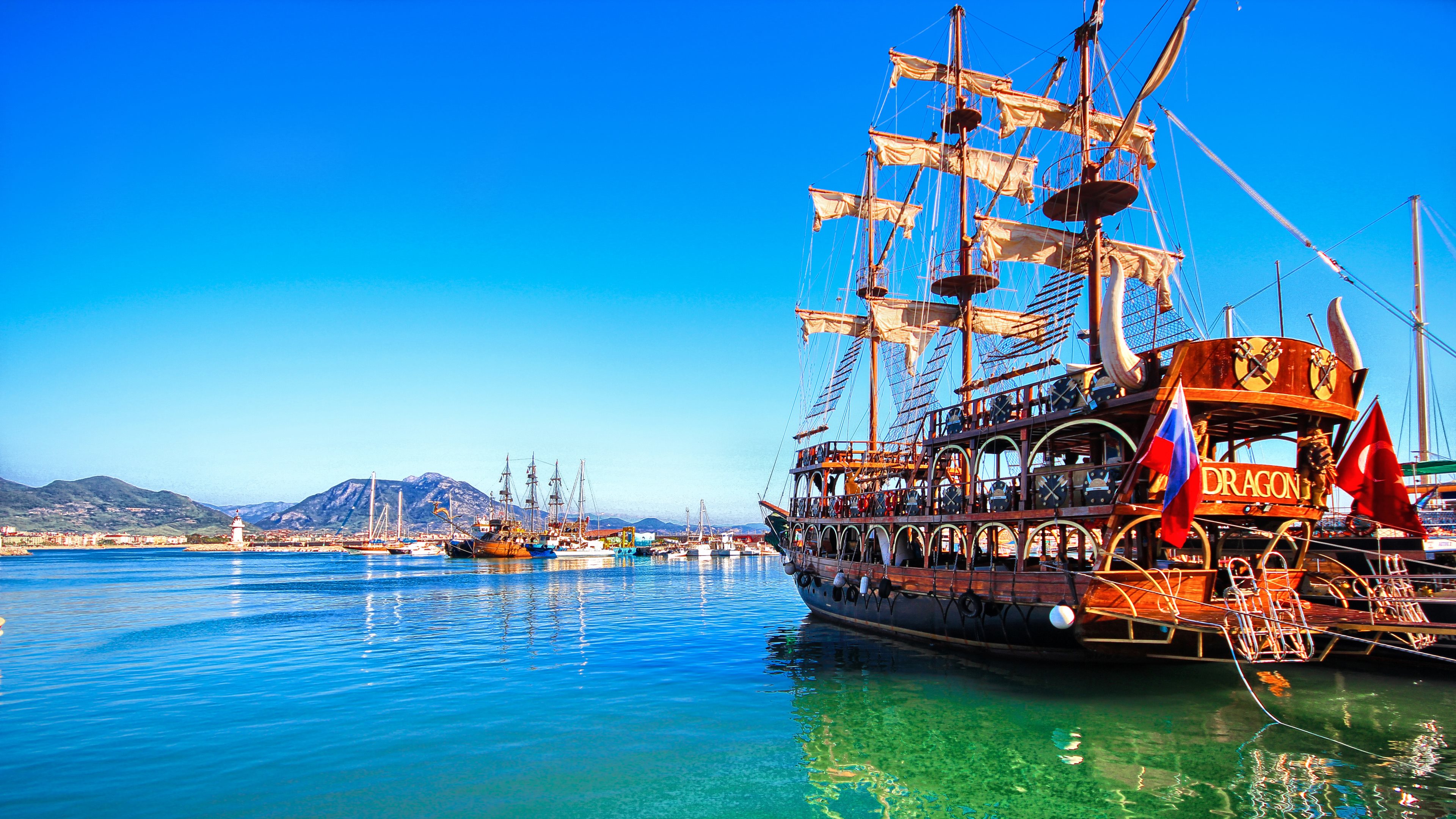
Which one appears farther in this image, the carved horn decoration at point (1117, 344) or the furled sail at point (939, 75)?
the furled sail at point (939, 75)

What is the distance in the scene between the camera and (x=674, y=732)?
1580 cm

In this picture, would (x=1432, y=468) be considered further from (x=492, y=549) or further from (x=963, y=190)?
(x=492, y=549)

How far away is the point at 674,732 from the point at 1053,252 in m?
27.1

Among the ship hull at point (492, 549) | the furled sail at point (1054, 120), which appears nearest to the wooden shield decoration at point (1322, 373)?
the furled sail at point (1054, 120)

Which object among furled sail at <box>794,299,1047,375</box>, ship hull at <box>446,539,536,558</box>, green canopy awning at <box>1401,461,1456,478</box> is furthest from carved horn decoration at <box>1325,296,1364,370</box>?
ship hull at <box>446,539,536,558</box>

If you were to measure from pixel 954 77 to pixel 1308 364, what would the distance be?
2444cm

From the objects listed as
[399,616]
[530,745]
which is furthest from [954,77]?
[399,616]

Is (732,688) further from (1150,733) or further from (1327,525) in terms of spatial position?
(1327,525)

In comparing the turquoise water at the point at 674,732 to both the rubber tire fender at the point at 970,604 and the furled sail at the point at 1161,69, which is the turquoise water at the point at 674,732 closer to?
the rubber tire fender at the point at 970,604

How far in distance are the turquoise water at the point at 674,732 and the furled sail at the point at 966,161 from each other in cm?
2330

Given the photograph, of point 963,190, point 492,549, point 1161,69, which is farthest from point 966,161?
point 492,549

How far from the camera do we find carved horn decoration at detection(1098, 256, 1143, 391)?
A: 1777cm

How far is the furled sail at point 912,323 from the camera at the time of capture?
124 ft

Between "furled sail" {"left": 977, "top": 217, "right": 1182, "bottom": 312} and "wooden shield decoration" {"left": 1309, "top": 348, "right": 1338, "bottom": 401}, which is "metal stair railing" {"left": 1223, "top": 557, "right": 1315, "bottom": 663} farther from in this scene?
"furled sail" {"left": 977, "top": 217, "right": 1182, "bottom": 312}
